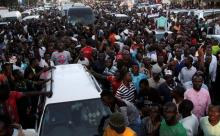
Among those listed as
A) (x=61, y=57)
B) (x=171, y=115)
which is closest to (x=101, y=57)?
(x=61, y=57)

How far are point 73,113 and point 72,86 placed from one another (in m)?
0.72

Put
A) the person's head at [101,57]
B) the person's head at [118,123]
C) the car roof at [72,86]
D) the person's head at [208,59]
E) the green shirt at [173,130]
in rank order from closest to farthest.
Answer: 1. the person's head at [118,123]
2. the green shirt at [173,130]
3. the car roof at [72,86]
4. the person's head at [208,59]
5. the person's head at [101,57]

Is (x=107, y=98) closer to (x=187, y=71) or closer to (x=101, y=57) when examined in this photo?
(x=187, y=71)

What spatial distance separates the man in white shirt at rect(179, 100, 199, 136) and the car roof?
4.00ft

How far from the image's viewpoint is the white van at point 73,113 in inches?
261

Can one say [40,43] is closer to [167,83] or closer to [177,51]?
[177,51]

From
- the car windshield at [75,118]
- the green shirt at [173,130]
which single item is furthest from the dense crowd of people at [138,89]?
the car windshield at [75,118]

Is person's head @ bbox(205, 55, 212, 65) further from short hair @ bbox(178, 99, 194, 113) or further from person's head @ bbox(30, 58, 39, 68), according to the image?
short hair @ bbox(178, 99, 194, 113)

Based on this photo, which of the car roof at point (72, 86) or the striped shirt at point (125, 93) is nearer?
the car roof at point (72, 86)

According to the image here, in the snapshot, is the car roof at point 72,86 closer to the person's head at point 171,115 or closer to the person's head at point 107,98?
the person's head at point 107,98

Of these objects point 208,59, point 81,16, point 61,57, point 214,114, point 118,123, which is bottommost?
point 81,16

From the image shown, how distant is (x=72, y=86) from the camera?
745cm

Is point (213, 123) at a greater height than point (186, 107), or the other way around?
point (186, 107)

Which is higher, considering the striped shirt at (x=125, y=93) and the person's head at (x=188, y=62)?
the person's head at (x=188, y=62)
